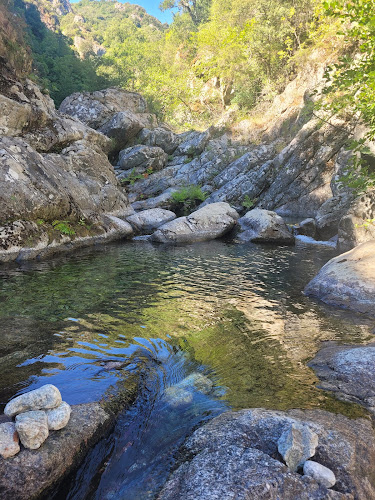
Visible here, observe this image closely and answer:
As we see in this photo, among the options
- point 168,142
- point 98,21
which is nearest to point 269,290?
point 168,142

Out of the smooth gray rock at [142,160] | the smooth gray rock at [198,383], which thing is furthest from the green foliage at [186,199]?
the smooth gray rock at [198,383]

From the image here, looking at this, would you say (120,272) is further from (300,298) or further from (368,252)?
(368,252)

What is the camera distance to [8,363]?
4.82 metres

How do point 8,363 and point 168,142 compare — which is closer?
point 8,363

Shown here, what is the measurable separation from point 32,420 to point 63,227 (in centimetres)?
1254

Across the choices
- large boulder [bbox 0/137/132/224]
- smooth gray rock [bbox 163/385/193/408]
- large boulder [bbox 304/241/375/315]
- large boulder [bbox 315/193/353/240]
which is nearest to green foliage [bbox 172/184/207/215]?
large boulder [bbox 0/137/132/224]

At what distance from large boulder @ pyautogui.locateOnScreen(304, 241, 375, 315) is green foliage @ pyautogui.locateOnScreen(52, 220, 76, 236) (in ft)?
35.2

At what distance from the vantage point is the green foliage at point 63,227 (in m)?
14.4

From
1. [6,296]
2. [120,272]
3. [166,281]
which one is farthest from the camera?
[120,272]

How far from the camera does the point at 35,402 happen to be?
319cm

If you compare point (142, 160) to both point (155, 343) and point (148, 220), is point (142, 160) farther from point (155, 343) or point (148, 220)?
point (155, 343)

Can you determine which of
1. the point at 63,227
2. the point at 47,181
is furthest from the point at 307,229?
the point at 47,181

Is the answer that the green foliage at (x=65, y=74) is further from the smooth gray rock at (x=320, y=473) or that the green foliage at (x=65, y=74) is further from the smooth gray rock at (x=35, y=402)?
→ the smooth gray rock at (x=320, y=473)

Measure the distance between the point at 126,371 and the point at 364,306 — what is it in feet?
18.9
